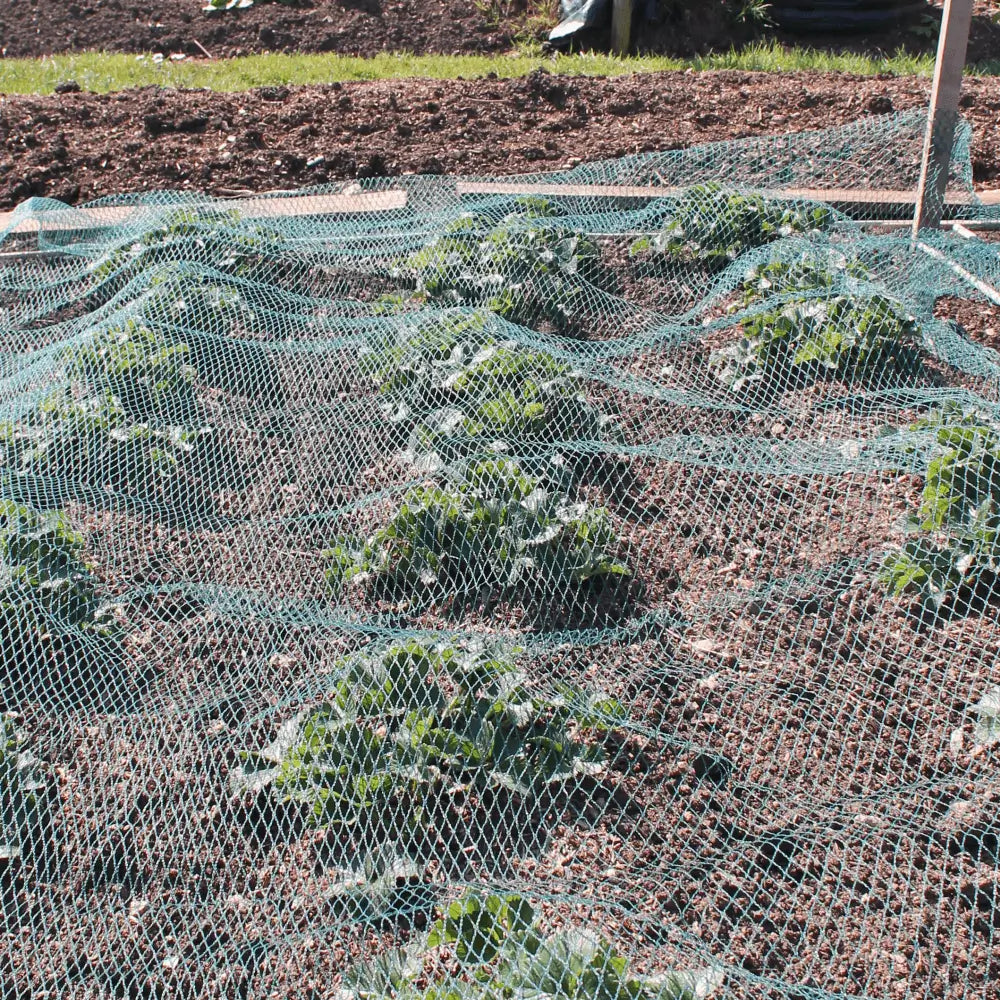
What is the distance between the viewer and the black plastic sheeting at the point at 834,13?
26.2 feet

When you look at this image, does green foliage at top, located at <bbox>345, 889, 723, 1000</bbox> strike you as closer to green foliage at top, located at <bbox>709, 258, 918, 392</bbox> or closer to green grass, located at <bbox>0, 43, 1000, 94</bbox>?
green foliage at top, located at <bbox>709, 258, 918, 392</bbox>

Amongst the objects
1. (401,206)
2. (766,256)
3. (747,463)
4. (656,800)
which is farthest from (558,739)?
(401,206)

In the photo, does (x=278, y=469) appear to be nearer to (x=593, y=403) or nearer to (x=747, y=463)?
(x=593, y=403)

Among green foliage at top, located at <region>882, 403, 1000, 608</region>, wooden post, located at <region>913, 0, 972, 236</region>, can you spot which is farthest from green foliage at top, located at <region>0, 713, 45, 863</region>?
wooden post, located at <region>913, 0, 972, 236</region>

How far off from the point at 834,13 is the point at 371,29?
11.5 feet

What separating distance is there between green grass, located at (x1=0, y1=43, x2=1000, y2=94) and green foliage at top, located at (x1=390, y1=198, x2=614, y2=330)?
9.46 feet

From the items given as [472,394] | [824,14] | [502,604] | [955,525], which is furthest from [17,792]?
[824,14]

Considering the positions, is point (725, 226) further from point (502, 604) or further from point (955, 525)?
point (502, 604)

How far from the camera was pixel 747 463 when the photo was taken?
3266 mm

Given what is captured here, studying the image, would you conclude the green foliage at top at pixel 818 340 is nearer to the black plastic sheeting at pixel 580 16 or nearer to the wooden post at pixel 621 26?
the wooden post at pixel 621 26

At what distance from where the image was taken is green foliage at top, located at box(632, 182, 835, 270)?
178 inches

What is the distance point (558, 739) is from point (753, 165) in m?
3.46

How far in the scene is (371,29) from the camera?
841 cm

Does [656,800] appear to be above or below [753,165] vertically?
below
